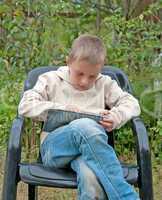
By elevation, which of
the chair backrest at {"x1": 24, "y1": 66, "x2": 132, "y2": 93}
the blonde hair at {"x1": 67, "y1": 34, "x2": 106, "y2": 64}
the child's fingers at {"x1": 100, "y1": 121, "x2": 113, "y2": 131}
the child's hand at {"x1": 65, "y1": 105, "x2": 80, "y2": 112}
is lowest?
the child's fingers at {"x1": 100, "y1": 121, "x2": 113, "y2": 131}

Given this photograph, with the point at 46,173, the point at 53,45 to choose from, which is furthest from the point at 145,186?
the point at 53,45

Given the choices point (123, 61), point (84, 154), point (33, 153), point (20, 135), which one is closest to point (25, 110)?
point (20, 135)

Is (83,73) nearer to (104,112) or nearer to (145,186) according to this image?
(104,112)

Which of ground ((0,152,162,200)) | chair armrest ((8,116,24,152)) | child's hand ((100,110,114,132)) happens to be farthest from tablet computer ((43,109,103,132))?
ground ((0,152,162,200))

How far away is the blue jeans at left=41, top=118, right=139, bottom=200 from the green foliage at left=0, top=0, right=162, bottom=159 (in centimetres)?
163

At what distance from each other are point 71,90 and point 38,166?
0.48m

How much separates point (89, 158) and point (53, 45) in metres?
1.99

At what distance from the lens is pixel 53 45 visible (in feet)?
16.1

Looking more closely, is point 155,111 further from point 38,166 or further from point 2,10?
point 38,166

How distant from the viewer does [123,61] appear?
193 inches

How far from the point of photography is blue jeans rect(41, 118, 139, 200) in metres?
2.96

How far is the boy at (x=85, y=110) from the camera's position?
9.78 feet

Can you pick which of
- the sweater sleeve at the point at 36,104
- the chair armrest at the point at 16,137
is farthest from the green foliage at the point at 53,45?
the chair armrest at the point at 16,137

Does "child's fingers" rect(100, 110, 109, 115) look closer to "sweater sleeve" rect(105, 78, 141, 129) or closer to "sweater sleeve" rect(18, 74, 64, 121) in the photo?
"sweater sleeve" rect(105, 78, 141, 129)
